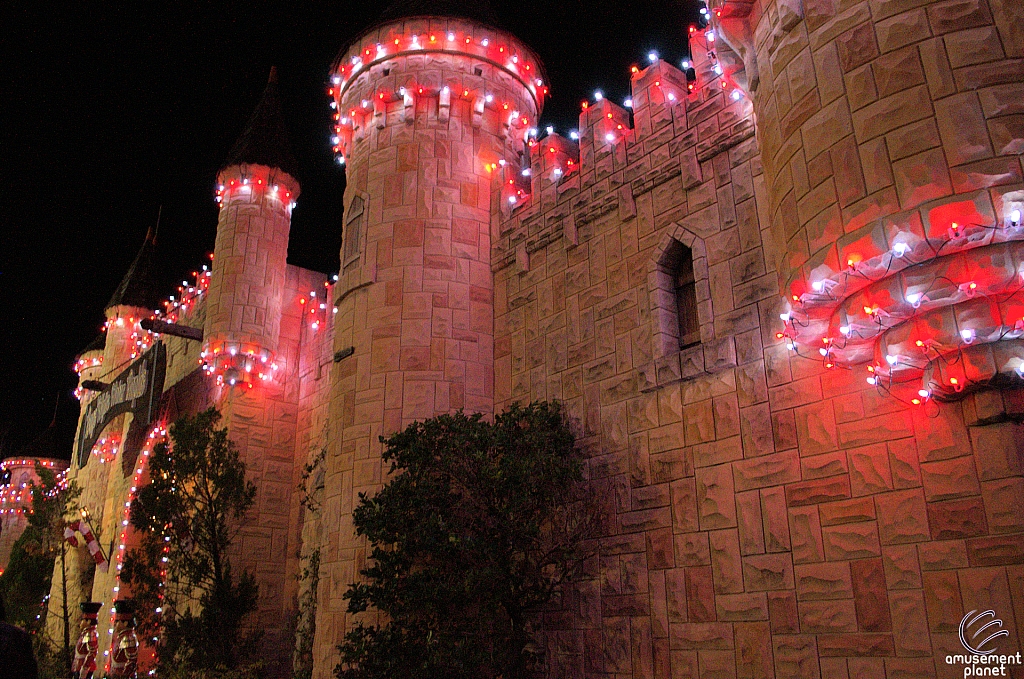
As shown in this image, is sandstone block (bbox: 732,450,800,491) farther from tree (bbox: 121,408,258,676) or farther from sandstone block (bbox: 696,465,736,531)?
tree (bbox: 121,408,258,676)

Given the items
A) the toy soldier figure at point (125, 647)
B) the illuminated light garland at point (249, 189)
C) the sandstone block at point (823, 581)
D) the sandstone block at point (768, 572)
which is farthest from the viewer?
the illuminated light garland at point (249, 189)

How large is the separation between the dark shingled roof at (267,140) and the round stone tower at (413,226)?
4730 mm

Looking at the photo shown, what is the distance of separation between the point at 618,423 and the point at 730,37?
4.64 meters

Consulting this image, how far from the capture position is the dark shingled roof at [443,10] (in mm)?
13742

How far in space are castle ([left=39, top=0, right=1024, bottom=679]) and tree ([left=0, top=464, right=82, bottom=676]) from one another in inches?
317

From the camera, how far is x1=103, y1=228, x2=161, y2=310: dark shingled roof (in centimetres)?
2595

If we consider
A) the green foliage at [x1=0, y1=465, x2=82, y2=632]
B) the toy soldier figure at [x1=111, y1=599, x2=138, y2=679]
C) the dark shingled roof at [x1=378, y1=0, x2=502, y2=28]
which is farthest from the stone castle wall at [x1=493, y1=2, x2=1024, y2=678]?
the green foliage at [x1=0, y1=465, x2=82, y2=632]

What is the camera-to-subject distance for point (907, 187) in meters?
5.49

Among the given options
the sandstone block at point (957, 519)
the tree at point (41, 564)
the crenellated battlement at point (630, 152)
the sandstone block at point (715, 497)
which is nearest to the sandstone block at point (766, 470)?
the sandstone block at point (715, 497)

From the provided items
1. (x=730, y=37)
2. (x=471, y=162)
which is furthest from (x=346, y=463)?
(x=730, y=37)

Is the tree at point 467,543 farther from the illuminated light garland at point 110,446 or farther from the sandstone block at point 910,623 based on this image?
the illuminated light garland at point 110,446

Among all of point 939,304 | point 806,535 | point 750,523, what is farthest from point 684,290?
point 939,304

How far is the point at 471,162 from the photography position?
13.4 metres

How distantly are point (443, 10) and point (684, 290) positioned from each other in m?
7.64
